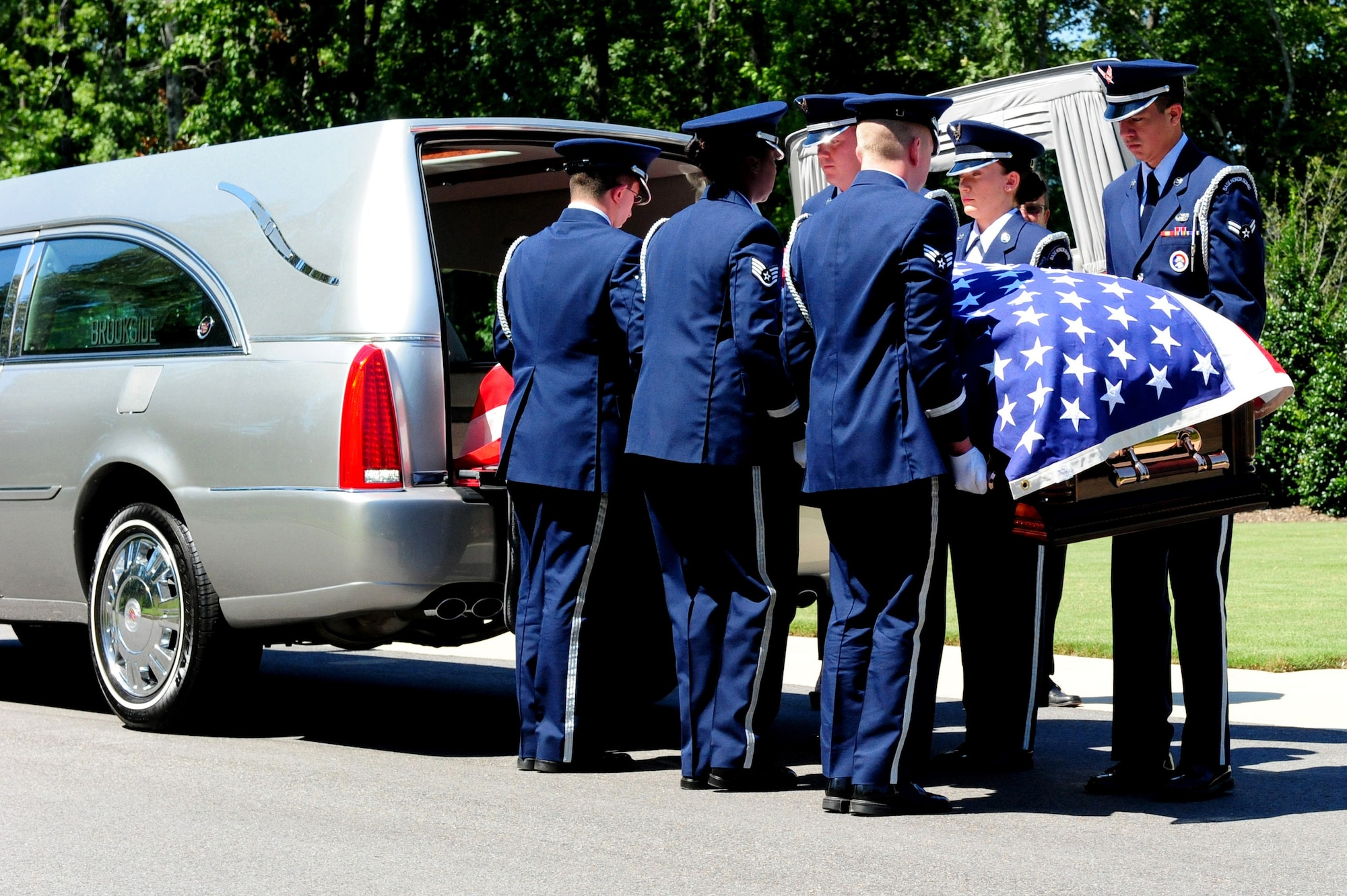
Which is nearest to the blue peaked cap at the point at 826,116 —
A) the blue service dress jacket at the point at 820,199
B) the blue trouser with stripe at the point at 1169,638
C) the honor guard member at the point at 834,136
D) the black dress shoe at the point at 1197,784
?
the honor guard member at the point at 834,136

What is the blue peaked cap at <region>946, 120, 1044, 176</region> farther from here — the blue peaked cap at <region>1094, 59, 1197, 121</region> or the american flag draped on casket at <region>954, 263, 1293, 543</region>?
the american flag draped on casket at <region>954, 263, 1293, 543</region>

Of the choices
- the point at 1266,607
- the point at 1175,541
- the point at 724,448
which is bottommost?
the point at 1266,607

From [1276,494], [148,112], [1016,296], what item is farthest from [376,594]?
[148,112]

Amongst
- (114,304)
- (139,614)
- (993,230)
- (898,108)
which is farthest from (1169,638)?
(114,304)

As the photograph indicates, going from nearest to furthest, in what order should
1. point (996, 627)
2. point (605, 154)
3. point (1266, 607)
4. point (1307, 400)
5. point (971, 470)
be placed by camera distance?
point (971, 470) → point (605, 154) → point (996, 627) → point (1266, 607) → point (1307, 400)

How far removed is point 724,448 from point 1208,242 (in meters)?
1.65

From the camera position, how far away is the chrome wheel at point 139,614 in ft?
20.1

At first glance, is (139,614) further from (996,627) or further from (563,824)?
(996,627)

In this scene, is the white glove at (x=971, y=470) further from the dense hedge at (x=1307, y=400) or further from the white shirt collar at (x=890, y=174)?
the dense hedge at (x=1307, y=400)

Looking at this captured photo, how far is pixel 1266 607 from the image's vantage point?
1034cm

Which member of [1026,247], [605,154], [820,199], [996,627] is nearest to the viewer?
[605,154]

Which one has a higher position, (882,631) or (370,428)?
(370,428)

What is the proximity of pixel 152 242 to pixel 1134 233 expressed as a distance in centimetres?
356

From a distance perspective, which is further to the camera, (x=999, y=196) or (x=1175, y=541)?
(x=999, y=196)
